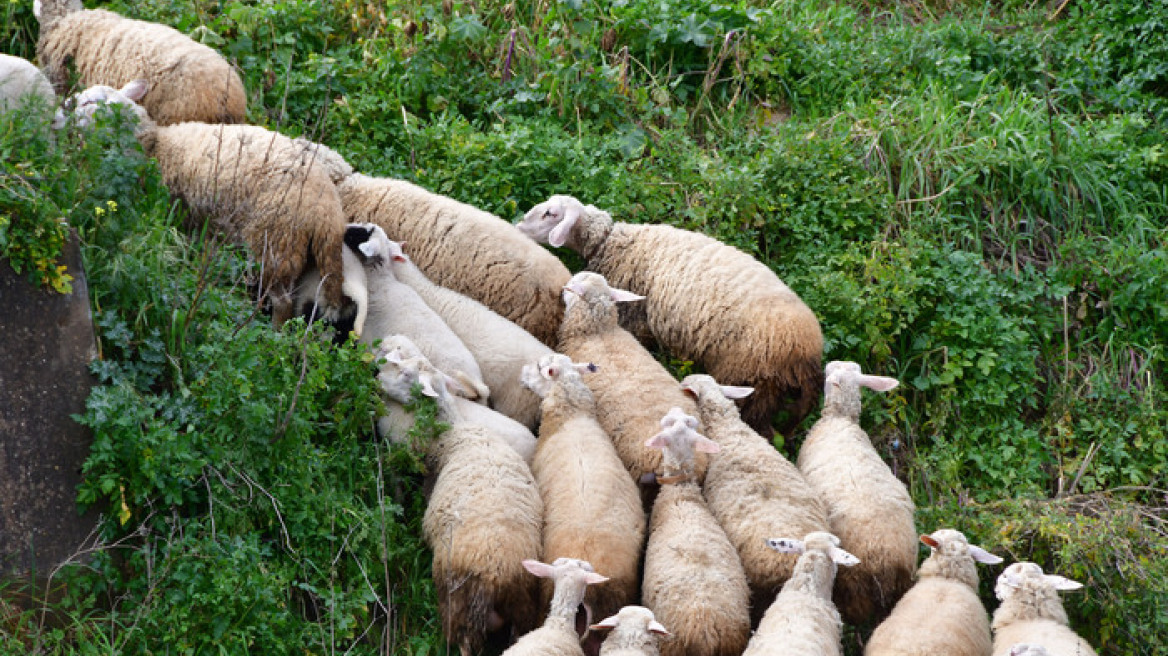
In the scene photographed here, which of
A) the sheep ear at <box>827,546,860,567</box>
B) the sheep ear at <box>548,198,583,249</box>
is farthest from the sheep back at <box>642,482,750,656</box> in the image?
the sheep ear at <box>548,198,583,249</box>

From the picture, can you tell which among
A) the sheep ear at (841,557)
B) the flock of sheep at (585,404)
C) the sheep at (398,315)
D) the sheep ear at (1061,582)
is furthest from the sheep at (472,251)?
the sheep ear at (1061,582)

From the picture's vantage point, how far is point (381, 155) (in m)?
8.09

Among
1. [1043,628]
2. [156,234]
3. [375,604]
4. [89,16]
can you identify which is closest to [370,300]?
[156,234]

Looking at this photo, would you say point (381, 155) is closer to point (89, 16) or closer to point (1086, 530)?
point (89, 16)

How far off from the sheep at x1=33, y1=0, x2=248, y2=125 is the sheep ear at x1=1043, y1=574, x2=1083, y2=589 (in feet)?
17.1

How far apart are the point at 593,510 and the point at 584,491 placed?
0.40 feet

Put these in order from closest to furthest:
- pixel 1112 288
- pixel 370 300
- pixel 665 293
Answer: pixel 370 300
pixel 665 293
pixel 1112 288

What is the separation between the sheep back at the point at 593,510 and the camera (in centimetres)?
511

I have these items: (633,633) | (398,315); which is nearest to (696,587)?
(633,633)

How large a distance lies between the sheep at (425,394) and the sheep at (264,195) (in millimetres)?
557

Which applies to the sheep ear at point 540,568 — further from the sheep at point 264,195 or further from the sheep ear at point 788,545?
the sheep at point 264,195

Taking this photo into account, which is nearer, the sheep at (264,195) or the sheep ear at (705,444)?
the sheep ear at (705,444)

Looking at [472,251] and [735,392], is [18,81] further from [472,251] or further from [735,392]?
[735,392]

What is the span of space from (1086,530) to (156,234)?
4.56 m
